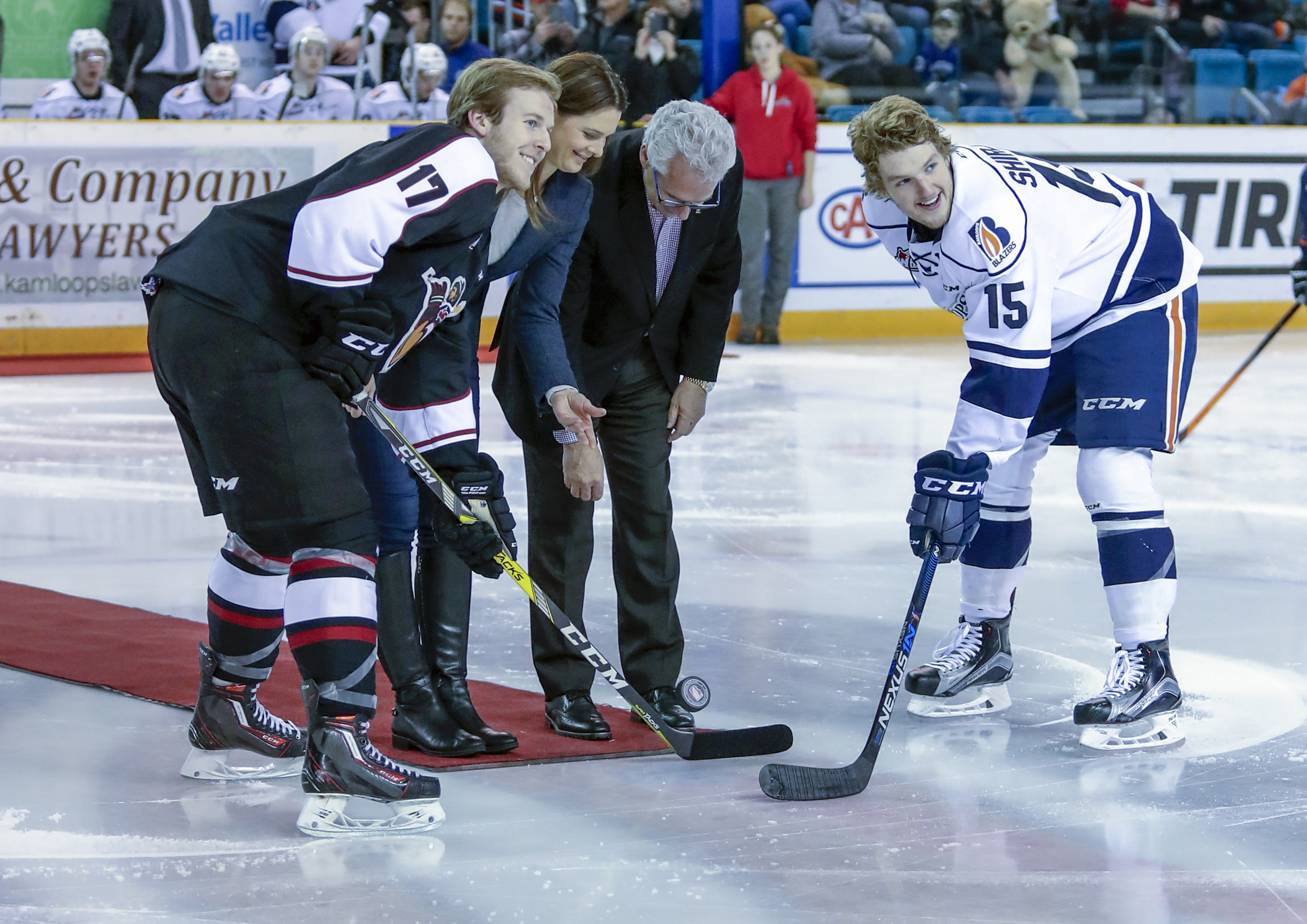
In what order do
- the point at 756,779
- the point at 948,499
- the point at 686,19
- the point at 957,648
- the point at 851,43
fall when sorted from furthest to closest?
→ the point at 851,43, the point at 686,19, the point at 957,648, the point at 948,499, the point at 756,779

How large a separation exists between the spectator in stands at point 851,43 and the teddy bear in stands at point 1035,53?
28.2 inches

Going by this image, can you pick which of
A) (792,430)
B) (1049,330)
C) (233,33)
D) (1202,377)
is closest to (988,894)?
(1049,330)

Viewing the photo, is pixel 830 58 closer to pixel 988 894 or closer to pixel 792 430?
pixel 792 430

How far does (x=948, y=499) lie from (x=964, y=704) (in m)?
0.51

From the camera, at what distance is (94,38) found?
8.02 meters

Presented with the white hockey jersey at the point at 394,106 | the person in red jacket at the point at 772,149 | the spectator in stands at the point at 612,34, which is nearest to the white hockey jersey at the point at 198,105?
the white hockey jersey at the point at 394,106

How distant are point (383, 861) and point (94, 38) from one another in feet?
22.4

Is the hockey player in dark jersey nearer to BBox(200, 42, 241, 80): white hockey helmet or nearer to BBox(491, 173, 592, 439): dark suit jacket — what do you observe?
BBox(491, 173, 592, 439): dark suit jacket

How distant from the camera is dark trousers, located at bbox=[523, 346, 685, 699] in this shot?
289 centimetres

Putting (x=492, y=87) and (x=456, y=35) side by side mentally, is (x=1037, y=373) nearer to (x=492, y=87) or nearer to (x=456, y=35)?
(x=492, y=87)

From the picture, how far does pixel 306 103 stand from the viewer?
27.4 ft

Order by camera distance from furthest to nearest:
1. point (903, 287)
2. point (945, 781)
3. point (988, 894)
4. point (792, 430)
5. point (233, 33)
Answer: point (903, 287) → point (233, 33) → point (792, 430) → point (945, 781) → point (988, 894)

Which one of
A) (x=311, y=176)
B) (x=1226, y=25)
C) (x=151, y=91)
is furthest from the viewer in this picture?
(x=1226, y=25)

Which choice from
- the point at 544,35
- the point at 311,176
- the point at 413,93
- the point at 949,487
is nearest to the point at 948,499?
Answer: the point at 949,487
